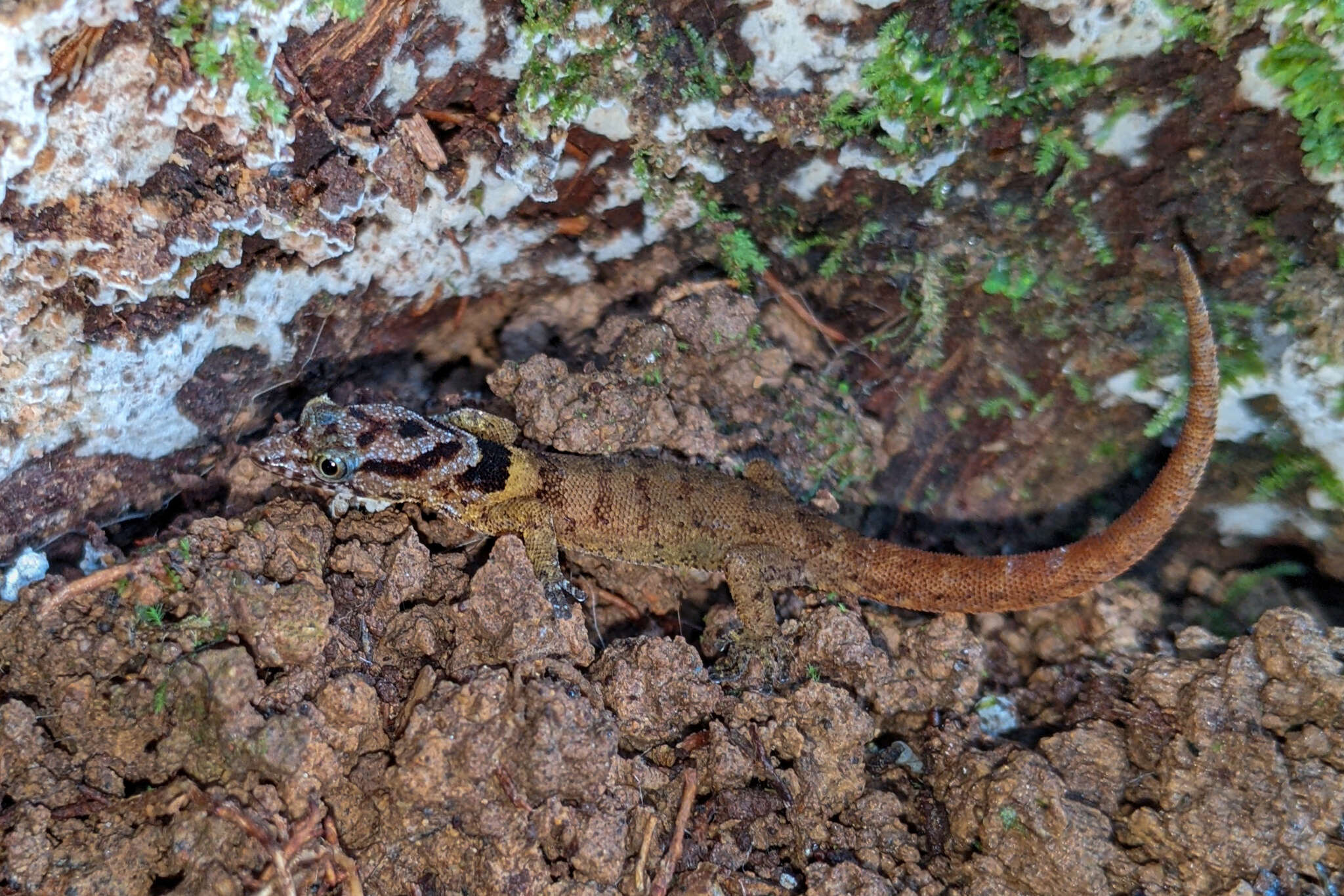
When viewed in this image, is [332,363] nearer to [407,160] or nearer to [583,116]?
[407,160]

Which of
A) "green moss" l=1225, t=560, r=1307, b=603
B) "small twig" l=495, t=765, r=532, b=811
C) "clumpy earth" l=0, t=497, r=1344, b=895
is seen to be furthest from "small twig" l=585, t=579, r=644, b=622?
"green moss" l=1225, t=560, r=1307, b=603

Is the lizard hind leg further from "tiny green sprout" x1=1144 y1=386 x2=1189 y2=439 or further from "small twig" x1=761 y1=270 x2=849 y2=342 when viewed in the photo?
"tiny green sprout" x1=1144 y1=386 x2=1189 y2=439

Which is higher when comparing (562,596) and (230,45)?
(230,45)

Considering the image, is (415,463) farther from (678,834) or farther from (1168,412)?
(1168,412)

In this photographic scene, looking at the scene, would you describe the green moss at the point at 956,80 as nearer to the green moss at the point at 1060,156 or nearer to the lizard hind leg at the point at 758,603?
the green moss at the point at 1060,156

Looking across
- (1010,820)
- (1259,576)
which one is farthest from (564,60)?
(1259,576)

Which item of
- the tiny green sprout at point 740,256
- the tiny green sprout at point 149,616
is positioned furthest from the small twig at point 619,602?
the tiny green sprout at point 149,616
